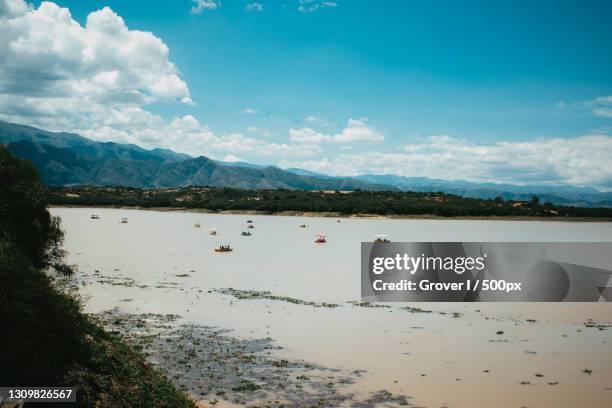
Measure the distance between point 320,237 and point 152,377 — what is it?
68.5 m

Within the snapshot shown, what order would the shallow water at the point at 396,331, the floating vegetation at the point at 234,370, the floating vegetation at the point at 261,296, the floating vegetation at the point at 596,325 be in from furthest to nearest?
the floating vegetation at the point at 261,296, the floating vegetation at the point at 596,325, the shallow water at the point at 396,331, the floating vegetation at the point at 234,370

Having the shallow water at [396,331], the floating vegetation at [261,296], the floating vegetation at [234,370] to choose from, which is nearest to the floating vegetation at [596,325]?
the shallow water at [396,331]

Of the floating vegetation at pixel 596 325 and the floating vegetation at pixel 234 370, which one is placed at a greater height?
the floating vegetation at pixel 596 325

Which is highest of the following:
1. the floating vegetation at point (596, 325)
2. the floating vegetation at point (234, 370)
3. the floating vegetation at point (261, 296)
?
the floating vegetation at point (596, 325)

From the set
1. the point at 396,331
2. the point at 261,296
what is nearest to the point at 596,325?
the point at 396,331

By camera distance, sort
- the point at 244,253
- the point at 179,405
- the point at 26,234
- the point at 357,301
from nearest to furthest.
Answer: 1. the point at 179,405
2. the point at 26,234
3. the point at 357,301
4. the point at 244,253

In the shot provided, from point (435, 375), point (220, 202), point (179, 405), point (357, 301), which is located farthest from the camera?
point (220, 202)

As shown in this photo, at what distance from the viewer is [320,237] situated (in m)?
81.9

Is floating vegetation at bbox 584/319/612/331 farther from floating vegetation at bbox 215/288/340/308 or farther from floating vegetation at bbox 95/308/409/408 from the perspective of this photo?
floating vegetation at bbox 95/308/409/408

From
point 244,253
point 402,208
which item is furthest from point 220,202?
point 244,253

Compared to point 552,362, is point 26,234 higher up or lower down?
higher up

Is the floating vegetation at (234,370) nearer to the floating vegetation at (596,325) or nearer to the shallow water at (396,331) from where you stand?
the shallow water at (396,331)

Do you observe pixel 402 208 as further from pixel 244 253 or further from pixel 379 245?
pixel 244 253

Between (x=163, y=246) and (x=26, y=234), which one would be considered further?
(x=163, y=246)
